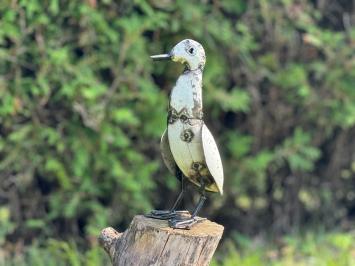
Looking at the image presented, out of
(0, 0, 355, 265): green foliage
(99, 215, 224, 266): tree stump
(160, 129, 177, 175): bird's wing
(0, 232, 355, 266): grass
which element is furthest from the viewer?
(0, 0, 355, 265): green foliage

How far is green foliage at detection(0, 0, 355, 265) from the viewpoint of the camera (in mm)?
6020

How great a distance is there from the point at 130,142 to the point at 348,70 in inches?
71.4

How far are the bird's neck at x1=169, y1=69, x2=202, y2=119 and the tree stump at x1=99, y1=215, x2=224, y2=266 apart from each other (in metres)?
0.53

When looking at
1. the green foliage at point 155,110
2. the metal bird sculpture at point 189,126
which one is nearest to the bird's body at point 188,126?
the metal bird sculpture at point 189,126

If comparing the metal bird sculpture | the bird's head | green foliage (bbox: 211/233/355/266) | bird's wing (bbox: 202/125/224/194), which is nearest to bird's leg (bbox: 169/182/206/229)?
the metal bird sculpture

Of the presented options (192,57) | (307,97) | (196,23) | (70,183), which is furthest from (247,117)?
(192,57)

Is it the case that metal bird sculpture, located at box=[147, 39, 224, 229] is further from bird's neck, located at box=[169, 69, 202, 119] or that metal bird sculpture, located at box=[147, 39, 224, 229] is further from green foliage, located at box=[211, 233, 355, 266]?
green foliage, located at box=[211, 233, 355, 266]

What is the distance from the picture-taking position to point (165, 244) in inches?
153

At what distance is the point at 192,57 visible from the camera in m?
3.94

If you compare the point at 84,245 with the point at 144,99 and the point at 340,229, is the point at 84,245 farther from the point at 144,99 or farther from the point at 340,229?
the point at 340,229

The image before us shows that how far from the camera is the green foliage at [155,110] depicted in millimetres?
6020

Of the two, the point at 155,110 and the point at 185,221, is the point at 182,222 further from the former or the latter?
the point at 155,110

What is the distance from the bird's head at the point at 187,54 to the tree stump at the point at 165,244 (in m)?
0.74

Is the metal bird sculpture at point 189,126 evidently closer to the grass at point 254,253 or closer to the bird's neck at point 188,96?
the bird's neck at point 188,96
